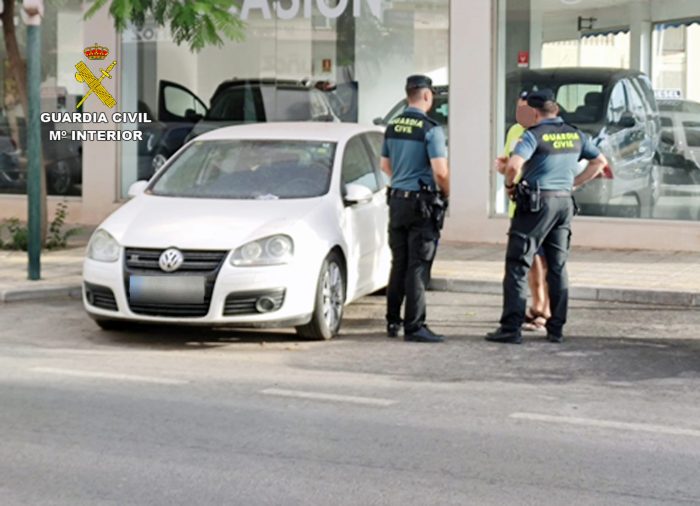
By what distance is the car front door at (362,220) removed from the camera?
37.7 feet

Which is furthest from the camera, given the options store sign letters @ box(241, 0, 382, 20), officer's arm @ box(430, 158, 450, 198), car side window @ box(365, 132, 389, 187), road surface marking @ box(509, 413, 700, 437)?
store sign letters @ box(241, 0, 382, 20)

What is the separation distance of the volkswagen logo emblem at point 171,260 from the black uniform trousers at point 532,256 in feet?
7.90

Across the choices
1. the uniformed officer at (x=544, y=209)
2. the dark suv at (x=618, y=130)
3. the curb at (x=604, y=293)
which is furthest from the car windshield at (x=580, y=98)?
the uniformed officer at (x=544, y=209)

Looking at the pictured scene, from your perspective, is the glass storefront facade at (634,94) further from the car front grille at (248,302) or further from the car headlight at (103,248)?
the car headlight at (103,248)

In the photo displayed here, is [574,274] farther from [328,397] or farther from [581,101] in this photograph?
[328,397]

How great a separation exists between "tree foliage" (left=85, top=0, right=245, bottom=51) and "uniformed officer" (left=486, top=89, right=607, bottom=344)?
567 centimetres

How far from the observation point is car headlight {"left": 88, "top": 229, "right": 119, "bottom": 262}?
10.7 metres

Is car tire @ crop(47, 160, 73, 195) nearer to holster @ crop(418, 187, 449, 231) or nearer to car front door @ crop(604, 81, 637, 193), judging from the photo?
car front door @ crop(604, 81, 637, 193)

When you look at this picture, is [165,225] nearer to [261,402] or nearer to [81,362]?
[81,362]

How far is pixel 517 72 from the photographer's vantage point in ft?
56.3

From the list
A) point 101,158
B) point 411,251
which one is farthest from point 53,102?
point 411,251

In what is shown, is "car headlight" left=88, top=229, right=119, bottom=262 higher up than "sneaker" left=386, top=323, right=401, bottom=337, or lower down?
higher up

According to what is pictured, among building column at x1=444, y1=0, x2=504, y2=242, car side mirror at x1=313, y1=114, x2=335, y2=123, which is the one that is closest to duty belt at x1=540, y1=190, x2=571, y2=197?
building column at x1=444, y1=0, x2=504, y2=242

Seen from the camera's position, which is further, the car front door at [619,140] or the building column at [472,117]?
the building column at [472,117]
